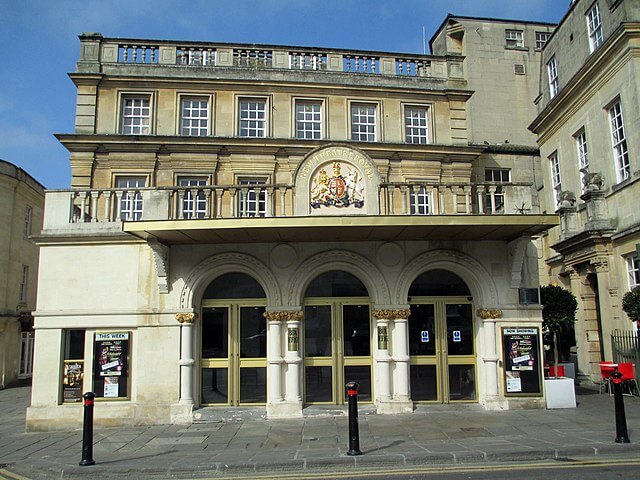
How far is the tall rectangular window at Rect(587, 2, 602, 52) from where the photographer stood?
61.2 feet

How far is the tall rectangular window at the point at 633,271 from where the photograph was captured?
16.4m

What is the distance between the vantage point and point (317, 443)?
9.27m

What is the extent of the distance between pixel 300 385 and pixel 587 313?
39.3 feet

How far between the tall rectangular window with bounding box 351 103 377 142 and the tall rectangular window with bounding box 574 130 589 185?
7962mm

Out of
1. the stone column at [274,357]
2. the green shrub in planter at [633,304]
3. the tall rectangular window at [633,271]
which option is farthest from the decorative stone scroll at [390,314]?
the tall rectangular window at [633,271]

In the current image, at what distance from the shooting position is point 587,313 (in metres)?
18.8

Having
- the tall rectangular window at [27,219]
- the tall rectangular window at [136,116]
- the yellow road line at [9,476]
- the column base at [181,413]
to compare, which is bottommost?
the yellow road line at [9,476]

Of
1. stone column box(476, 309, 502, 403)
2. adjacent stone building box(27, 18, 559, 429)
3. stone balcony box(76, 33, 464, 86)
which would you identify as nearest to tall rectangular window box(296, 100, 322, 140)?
stone balcony box(76, 33, 464, 86)

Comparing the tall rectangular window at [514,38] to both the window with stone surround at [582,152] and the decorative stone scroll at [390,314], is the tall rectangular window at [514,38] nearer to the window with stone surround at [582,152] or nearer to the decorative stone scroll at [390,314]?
the window with stone surround at [582,152]

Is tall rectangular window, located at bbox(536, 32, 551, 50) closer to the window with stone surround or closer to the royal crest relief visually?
the window with stone surround

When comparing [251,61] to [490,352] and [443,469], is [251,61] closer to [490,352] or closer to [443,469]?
[490,352]

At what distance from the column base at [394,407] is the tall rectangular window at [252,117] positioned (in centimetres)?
1149

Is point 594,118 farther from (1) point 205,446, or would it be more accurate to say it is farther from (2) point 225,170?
(1) point 205,446

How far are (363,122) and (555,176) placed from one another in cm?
895
